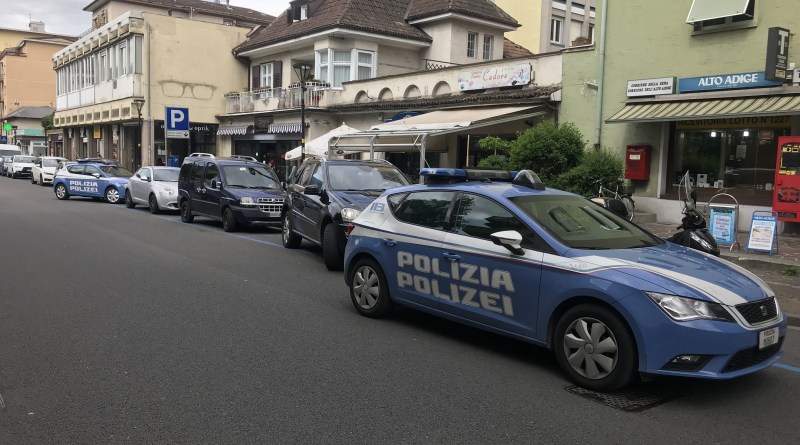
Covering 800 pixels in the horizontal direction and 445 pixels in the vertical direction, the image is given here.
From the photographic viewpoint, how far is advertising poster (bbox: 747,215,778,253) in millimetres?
10781

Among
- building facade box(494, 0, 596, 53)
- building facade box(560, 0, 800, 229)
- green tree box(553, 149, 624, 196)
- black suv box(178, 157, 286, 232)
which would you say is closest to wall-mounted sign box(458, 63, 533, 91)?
building facade box(560, 0, 800, 229)

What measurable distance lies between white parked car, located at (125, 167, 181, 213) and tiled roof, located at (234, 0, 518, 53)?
34.3 feet

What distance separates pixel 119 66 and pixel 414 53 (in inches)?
812

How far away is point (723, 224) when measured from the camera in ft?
38.2

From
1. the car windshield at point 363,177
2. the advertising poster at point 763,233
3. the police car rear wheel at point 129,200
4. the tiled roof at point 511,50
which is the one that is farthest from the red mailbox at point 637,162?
the tiled roof at point 511,50

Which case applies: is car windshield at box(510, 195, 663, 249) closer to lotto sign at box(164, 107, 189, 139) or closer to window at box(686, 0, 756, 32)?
window at box(686, 0, 756, 32)

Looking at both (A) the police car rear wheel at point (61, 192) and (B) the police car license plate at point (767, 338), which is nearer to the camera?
(B) the police car license plate at point (767, 338)

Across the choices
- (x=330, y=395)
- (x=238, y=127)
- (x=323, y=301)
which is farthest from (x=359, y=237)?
(x=238, y=127)

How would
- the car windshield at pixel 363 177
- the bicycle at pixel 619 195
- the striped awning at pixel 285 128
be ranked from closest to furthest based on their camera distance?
the car windshield at pixel 363 177 < the bicycle at pixel 619 195 < the striped awning at pixel 285 128

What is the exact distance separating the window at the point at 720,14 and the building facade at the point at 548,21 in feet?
74.8

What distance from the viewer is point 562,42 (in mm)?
39719

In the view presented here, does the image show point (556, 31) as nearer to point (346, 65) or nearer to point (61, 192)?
point (346, 65)

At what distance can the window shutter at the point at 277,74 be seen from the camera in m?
33.0

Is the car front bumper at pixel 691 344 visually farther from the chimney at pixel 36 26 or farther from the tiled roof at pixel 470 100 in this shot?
the chimney at pixel 36 26
